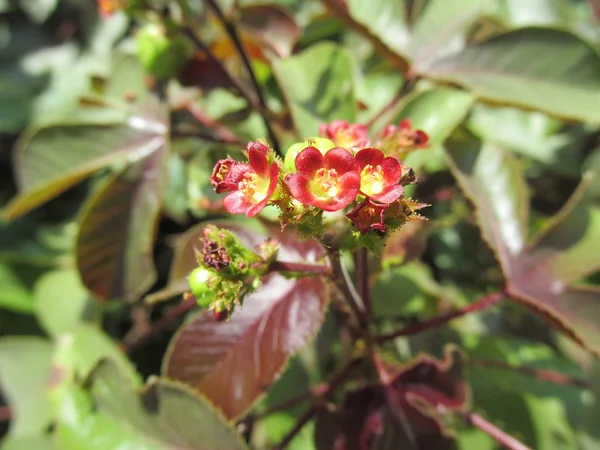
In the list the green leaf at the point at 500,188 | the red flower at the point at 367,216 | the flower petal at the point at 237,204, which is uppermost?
the red flower at the point at 367,216

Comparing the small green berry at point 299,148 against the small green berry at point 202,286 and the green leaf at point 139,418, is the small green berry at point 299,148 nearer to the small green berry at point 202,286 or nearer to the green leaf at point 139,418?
the small green berry at point 202,286

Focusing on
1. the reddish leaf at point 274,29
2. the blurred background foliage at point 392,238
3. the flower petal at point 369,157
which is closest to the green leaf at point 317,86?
the blurred background foliage at point 392,238

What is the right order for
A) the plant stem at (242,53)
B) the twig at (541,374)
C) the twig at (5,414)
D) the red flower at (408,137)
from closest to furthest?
the red flower at (408,137) < the plant stem at (242,53) < the twig at (541,374) < the twig at (5,414)

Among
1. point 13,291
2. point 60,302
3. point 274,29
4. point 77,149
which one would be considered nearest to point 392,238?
point 274,29

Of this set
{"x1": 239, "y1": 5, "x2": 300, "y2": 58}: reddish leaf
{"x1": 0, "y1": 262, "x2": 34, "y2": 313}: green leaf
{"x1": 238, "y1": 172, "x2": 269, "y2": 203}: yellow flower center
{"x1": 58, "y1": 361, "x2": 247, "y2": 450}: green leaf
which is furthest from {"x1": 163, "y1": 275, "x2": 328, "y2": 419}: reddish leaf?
{"x1": 0, "y1": 262, "x2": 34, "y2": 313}: green leaf

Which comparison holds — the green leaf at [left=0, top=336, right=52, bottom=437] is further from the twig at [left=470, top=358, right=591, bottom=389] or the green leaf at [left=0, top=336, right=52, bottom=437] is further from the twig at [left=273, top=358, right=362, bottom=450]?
the twig at [left=470, top=358, right=591, bottom=389]

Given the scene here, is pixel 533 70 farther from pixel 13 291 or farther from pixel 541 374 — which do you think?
pixel 13 291

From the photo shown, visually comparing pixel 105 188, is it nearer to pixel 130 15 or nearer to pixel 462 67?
pixel 130 15

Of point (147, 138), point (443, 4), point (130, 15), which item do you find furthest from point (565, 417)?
point (130, 15)
